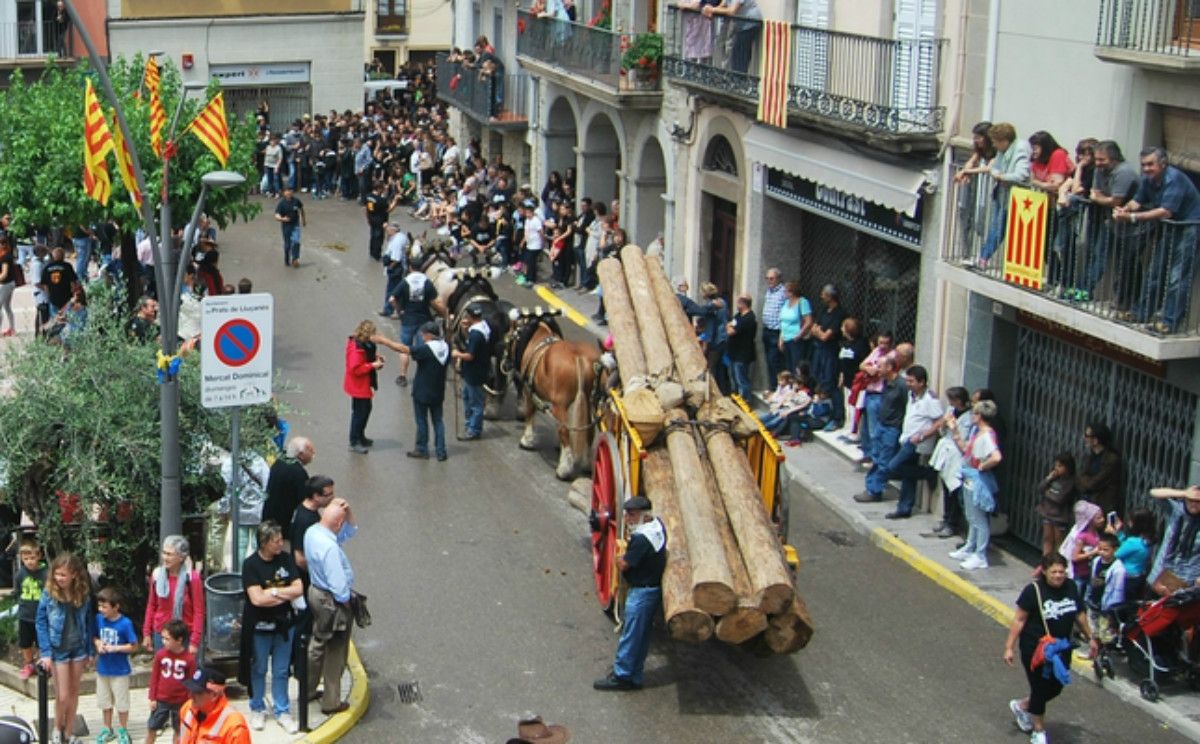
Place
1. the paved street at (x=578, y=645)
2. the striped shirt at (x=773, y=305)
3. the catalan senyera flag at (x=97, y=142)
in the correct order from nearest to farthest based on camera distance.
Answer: the paved street at (x=578, y=645)
the catalan senyera flag at (x=97, y=142)
the striped shirt at (x=773, y=305)

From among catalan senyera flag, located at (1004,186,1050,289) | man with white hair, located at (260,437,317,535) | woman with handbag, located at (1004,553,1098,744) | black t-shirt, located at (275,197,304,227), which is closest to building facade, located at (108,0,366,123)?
black t-shirt, located at (275,197,304,227)

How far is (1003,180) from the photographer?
51.4ft

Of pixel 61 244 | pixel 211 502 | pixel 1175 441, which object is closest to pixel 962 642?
pixel 1175 441

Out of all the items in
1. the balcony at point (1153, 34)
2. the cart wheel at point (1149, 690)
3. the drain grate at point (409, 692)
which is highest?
the balcony at point (1153, 34)

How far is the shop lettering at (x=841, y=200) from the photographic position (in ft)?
66.2

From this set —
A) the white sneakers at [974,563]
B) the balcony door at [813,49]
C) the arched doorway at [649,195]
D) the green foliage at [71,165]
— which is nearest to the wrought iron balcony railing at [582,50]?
the arched doorway at [649,195]

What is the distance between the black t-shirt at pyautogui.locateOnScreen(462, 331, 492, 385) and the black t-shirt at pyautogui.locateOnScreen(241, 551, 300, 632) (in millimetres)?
7896

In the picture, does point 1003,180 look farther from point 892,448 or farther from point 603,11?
point 603,11

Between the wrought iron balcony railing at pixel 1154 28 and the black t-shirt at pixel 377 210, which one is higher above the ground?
the wrought iron balcony railing at pixel 1154 28

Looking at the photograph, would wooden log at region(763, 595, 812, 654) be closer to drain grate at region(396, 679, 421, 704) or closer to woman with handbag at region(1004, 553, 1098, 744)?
woman with handbag at region(1004, 553, 1098, 744)

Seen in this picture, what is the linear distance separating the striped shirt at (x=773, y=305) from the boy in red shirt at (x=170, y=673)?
11.5m

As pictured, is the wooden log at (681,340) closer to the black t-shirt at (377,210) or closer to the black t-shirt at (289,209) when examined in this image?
the black t-shirt at (289,209)

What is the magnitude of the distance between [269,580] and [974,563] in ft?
22.7

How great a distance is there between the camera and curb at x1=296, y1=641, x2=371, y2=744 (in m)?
12.2
